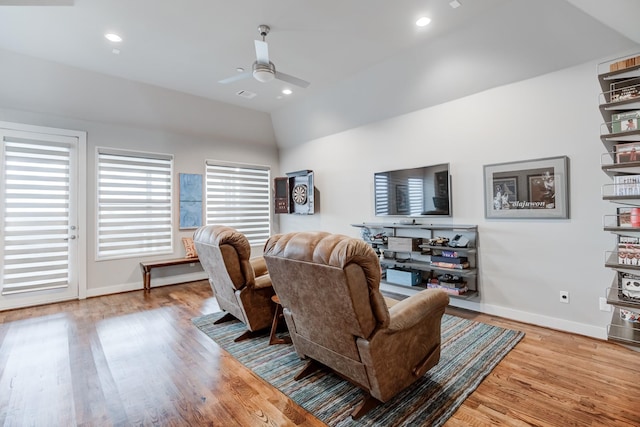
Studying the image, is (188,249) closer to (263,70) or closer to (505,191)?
(263,70)

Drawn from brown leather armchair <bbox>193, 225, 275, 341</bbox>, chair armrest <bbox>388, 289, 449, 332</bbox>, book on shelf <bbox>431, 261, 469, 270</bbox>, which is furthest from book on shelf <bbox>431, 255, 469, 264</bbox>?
brown leather armchair <bbox>193, 225, 275, 341</bbox>

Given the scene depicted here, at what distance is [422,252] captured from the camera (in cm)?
432

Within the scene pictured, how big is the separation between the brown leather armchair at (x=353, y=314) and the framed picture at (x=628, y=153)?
54.4 inches

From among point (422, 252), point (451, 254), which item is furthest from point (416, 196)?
point (451, 254)

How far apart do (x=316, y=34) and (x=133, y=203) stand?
4093 millimetres

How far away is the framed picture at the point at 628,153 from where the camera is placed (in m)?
1.79

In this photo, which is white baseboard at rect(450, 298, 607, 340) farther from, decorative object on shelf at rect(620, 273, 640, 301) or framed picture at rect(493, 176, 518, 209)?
decorative object on shelf at rect(620, 273, 640, 301)

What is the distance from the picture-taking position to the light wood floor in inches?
76.6

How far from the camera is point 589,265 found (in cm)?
307

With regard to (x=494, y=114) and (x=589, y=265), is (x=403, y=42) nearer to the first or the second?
(x=494, y=114)

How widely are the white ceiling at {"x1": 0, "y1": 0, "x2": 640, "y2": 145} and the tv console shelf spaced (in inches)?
69.9

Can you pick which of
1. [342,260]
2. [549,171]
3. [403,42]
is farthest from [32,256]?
[549,171]

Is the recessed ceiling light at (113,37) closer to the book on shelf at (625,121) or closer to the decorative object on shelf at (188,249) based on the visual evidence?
the decorative object on shelf at (188,249)

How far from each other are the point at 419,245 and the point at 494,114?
1912mm
